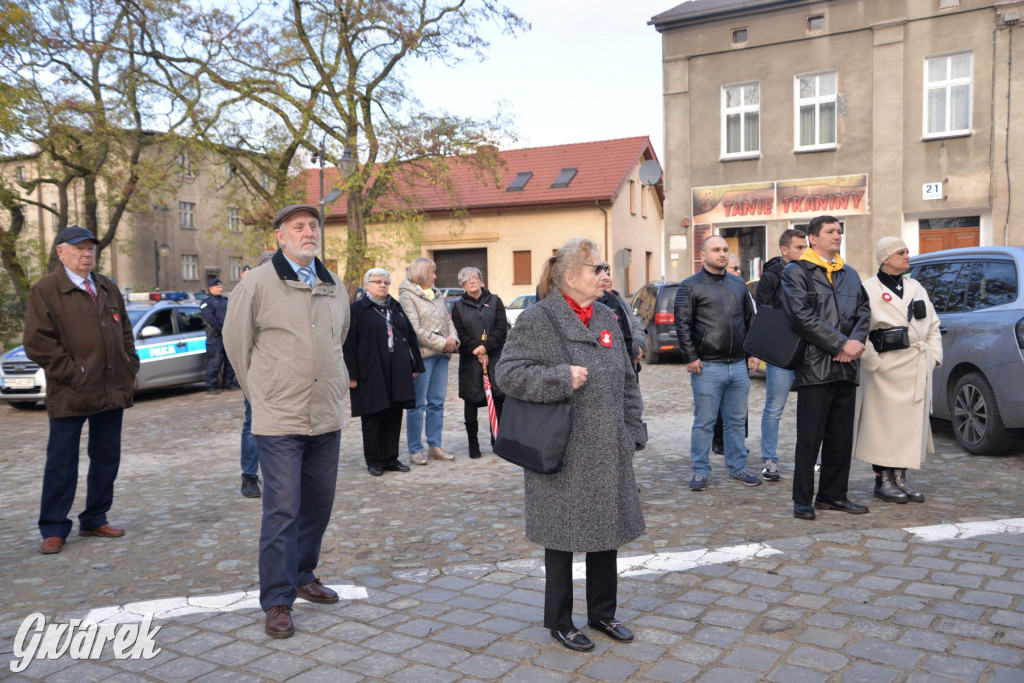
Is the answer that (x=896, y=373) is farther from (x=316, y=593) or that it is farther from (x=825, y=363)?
(x=316, y=593)

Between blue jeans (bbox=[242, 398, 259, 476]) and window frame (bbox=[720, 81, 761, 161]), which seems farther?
window frame (bbox=[720, 81, 761, 161])

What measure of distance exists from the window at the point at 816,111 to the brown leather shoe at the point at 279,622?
2129cm

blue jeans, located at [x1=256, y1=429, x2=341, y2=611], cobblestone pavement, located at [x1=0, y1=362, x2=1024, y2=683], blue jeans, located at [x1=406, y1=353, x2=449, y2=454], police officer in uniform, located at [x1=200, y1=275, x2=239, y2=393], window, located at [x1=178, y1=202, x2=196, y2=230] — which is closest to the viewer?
cobblestone pavement, located at [x1=0, y1=362, x2=1024, y2=683]

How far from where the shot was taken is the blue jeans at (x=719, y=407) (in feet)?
23.5

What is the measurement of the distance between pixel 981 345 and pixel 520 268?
99.1 ft

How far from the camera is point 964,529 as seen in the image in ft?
18.6

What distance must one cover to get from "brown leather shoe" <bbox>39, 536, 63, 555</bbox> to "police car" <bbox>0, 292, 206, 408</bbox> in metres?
8.78

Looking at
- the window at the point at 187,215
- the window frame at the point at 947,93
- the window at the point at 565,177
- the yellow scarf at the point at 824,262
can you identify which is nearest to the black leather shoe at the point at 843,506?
the yellow scarf at the point at 824,262

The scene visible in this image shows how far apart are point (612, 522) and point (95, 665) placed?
2.29 metres

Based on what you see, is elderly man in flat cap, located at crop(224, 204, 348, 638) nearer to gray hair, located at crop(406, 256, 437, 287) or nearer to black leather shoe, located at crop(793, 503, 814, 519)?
black leather shoe, located at crop(793, 503, 814, 519)

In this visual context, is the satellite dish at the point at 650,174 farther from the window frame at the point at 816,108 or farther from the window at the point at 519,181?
the window at the point at 519,181

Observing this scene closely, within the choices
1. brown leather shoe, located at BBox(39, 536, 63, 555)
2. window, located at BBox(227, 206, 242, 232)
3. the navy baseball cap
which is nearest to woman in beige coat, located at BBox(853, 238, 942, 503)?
the navy baseball cap

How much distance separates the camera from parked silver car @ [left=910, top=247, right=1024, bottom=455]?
7488mm

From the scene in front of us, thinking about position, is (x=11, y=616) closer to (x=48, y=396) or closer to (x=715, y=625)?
(x=48, y=396)
